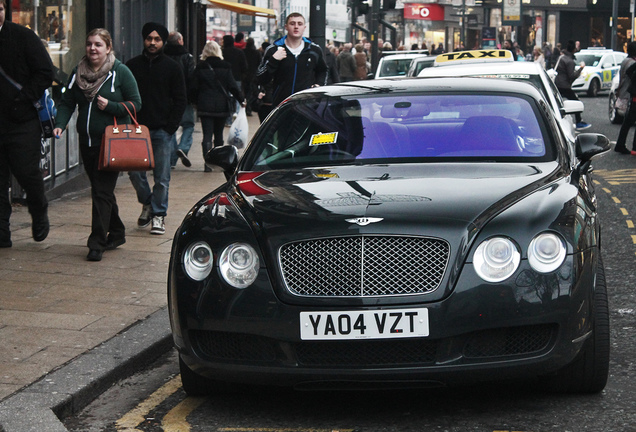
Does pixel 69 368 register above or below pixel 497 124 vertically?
below

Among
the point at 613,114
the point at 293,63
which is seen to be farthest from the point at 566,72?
the point at 293,63

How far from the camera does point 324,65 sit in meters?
11.9

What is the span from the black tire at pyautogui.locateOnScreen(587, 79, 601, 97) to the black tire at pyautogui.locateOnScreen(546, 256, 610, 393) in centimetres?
3460

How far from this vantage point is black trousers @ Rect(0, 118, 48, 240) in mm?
8148

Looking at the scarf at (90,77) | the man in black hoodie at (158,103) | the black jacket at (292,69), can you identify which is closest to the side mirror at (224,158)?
the scarf at (90,77)

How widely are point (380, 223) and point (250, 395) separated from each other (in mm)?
1105

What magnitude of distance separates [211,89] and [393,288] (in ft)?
33.7

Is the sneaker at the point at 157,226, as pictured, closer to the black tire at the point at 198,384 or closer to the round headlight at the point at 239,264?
the black tire at the point at 198,384

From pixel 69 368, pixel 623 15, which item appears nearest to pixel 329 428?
pixel 69 368

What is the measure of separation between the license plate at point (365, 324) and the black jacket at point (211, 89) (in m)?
10.1

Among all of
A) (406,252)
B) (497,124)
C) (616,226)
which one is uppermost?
(497,124)

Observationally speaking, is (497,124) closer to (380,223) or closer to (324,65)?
(380,223)

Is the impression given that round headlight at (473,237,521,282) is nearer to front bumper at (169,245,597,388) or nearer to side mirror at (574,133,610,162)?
front bumper at (169,245,597,388)

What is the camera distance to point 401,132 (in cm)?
568
